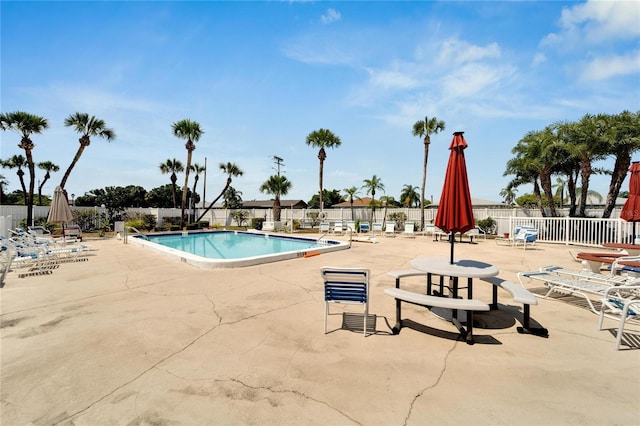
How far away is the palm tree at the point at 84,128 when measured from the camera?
19.7 m

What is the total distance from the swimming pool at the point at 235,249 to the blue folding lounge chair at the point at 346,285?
15.8 feet

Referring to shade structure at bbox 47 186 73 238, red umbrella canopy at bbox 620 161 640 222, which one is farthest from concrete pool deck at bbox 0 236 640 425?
shade structure at bbox 47 186 73 238

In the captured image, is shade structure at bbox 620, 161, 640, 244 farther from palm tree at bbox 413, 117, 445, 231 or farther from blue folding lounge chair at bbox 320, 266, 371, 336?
palm tree at bbox 413, 117, 445, 231

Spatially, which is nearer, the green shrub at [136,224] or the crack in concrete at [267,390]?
the crack in concrete at [267,390]

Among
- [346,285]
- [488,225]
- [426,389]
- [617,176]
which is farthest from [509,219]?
[426,389]

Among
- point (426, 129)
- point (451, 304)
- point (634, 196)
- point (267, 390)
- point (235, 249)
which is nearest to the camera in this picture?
point (267, 390)

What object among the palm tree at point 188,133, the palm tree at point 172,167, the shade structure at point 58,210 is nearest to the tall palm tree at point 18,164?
the palm tree at point 172,167

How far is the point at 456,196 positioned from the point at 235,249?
1222 centimetres

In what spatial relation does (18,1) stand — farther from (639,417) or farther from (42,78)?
(639,417)

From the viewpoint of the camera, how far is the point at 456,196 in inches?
169

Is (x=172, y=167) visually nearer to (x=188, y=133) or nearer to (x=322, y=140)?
(x=188, y=133)

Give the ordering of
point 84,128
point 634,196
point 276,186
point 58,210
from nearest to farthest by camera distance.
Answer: point 634,196, point 58,210, point 84,128, point 276,186

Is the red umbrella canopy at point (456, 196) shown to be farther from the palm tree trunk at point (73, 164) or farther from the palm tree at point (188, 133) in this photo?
the palm tree trunk at point (73, 164)

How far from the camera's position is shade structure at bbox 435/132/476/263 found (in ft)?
13.9
